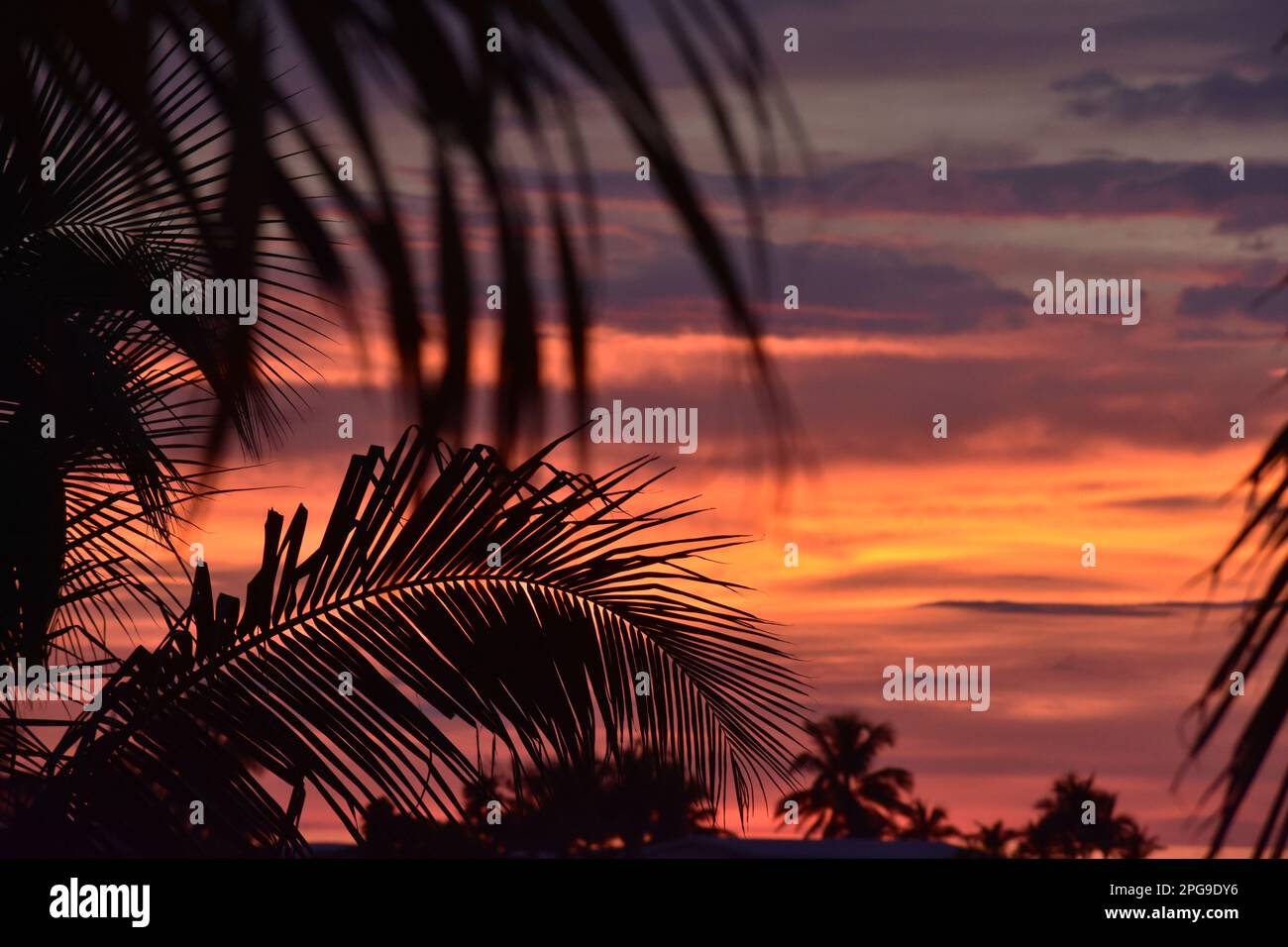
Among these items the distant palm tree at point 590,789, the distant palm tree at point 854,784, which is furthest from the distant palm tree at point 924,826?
the distant palm tree at point 590,789

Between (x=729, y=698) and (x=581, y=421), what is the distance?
368cm

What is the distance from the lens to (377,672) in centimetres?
385

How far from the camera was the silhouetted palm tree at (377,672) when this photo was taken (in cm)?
370

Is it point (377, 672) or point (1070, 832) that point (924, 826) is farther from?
point (377, 672)

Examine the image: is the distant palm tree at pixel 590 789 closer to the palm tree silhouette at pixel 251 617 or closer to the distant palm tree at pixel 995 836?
the palm tree silhouette at pixel 251 617

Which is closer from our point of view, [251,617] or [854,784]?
[251,617]

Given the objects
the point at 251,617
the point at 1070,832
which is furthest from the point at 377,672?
the point at 1070,832

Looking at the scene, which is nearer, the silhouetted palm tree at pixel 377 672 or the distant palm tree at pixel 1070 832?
the silhouetted palm tree at pixel 377 672

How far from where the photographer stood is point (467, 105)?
0.74m

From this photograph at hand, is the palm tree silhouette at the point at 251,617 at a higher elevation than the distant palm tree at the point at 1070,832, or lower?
higher

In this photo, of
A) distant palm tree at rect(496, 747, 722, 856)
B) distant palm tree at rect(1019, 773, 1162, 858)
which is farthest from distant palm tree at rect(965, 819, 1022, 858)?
distant palm tree at rect(496, 747, 722, 856)

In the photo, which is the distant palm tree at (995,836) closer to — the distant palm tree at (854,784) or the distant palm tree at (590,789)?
the distant palm tree at (854,784)

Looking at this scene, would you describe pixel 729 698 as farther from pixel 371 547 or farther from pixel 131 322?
pixel 131 322
